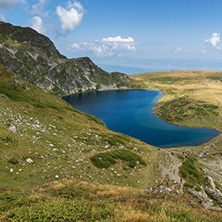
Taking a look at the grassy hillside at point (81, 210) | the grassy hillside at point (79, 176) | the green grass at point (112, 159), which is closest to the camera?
the grassy hillside at point (81, 210)

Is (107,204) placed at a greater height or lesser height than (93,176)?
greater

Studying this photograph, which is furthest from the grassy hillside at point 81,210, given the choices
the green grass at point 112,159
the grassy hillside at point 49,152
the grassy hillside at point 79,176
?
the green grass at point 112,159

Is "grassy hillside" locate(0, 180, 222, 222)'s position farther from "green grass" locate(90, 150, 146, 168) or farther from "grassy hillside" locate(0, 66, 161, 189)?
"green grass" locate(90, 150, 146, 168)

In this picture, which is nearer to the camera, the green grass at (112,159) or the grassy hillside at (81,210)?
the grassy hillside at (81,210)

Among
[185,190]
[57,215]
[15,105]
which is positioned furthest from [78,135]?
[57,215]

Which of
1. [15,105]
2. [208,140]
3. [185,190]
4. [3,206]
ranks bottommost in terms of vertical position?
[208,140]

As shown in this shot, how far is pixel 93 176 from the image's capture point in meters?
26.3

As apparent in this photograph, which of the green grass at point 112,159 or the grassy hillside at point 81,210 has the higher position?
the grassy hillside at point 81,210

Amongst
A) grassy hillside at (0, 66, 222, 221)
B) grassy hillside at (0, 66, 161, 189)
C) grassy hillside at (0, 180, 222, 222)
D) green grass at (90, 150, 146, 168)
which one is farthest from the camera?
green grass at (90, 150, 146, 168)

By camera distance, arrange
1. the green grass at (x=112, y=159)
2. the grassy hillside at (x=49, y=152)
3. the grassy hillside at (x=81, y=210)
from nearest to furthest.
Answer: the grassy hillside at (x=81, y=210)
the grassy hillside at (x=49, y=152)
the green grass at (x=112, y=159)

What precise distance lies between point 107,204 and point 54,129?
3031 centimetres

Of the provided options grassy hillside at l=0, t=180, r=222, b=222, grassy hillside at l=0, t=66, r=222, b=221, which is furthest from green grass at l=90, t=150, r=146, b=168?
grassy hillside at l=0, t=180, r=222, b=222

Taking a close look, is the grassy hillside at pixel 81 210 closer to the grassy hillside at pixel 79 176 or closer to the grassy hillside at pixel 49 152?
the grassy hillside at pixel 79 176

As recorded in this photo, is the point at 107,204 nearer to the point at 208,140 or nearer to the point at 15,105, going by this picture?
the point at 15,105
